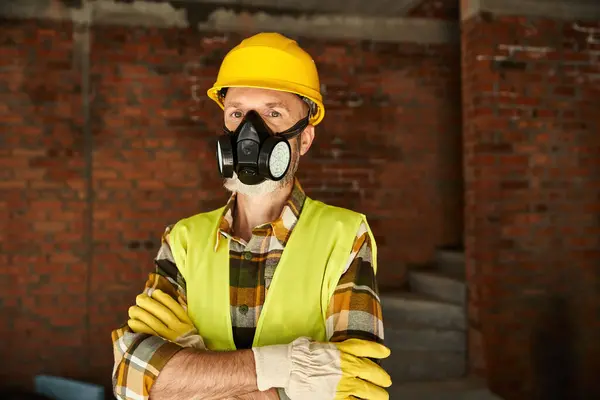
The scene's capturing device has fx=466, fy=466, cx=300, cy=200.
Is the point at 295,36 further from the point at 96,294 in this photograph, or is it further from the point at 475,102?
the point at 96,294

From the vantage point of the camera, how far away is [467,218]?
3.37m

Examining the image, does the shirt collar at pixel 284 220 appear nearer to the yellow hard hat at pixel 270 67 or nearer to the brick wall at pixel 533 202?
the yellow hard hat at pixel 270 67

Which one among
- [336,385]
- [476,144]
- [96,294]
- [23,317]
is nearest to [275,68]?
[336,385]

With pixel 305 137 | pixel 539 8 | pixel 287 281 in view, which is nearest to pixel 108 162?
pixel 305 137

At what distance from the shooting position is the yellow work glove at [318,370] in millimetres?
1106

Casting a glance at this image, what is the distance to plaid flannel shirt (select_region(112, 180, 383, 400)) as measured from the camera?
3.78ft

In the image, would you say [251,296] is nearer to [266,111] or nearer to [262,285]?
[262,285]

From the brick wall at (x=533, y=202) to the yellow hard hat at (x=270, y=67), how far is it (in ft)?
7.26

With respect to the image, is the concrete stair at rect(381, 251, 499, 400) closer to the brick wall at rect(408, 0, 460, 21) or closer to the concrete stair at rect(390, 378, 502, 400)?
the concrete stair at rect(390, 378, 502, 400)

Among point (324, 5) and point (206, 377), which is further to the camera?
point (324, 5)

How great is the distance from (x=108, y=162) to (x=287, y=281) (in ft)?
9.49

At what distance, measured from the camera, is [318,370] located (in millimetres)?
1109

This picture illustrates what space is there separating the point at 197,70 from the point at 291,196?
2.69m

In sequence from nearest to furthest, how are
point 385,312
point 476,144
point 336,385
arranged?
1. point 336,385
2. point 476,144
3. point 385,312
